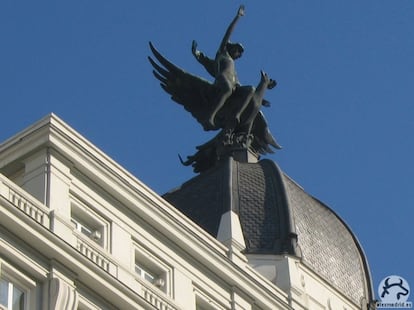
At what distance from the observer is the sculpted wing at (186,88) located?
64625 millimetres

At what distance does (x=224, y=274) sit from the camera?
153 feet

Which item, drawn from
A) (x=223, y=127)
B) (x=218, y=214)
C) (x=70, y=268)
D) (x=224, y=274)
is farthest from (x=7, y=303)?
(x=223, y=127)

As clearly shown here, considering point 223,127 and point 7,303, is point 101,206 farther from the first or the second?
point 223,127

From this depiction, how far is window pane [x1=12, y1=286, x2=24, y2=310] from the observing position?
40531 mm

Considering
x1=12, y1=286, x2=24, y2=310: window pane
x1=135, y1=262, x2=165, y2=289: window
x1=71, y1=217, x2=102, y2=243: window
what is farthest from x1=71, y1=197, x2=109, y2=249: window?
x1=12, y1=286, x2=24, y2=310: window pane

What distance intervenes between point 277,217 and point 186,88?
7.75m

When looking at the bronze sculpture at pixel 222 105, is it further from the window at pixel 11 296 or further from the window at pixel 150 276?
the window at pixel 11 296

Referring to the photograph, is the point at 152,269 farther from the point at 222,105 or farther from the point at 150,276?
the point at 222,105

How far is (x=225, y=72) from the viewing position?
6488 cm

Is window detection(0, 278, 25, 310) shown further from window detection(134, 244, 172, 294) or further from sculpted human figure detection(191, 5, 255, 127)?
sculpted human figure detection(191, 5, 255, 127)

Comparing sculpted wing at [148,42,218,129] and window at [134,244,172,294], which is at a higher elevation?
sculpted wing at [148,42,218,129]

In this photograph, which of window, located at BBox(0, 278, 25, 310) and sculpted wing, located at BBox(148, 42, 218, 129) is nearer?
window, located at BBox(0, 278, 25, 310)

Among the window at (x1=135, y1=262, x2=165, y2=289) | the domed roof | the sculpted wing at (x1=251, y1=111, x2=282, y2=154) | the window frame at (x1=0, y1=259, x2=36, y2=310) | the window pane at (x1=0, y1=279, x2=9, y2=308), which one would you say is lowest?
the window pane at (x1=0, y1=279, x2=9, y2=308)

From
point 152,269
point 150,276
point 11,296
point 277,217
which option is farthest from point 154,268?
point 277,217
